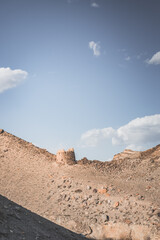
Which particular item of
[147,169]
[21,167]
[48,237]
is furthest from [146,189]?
[21,167]

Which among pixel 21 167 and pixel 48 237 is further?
pixel 21 167

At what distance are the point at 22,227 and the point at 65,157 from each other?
10.6m

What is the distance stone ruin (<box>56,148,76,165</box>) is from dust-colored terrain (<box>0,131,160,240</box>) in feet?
1.31

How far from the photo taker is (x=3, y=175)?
60.8ft

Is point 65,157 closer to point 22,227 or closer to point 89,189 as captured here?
point 89,189

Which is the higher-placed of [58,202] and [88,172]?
[88,172]

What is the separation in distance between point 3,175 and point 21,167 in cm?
153

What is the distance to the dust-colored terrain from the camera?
12.9m

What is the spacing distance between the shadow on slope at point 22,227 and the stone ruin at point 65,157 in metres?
8.09

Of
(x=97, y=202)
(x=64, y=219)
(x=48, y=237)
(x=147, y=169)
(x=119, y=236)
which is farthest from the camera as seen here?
(x=147, y=169)

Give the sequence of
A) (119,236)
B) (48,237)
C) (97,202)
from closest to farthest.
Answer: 1. (48,237)
2. (119,236)
3. (97,202)

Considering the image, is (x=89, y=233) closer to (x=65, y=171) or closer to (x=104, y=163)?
(x=65, y=171)

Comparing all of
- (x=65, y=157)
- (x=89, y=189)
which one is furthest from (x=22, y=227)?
(x=65, y=157)

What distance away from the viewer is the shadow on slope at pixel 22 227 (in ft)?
27.0
